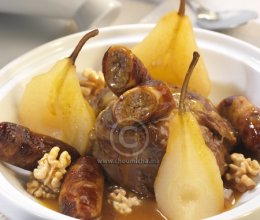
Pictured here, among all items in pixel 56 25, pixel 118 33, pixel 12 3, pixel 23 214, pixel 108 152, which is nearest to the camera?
pixel 23 214

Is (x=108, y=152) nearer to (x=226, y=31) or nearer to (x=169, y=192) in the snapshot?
(x=169, y=192)

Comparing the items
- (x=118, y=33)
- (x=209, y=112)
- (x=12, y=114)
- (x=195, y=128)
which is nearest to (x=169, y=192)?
(x=195, y=128)

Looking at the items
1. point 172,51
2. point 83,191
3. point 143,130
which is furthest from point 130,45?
point 83,191

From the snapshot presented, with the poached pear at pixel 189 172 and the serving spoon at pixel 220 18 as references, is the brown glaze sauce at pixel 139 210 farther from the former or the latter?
the serving spoon at pixel 220 18

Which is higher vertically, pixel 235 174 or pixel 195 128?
pixel 195 128

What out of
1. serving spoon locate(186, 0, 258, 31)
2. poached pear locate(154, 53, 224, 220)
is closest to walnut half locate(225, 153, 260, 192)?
poached pear locate(154, 53, 224, 220)

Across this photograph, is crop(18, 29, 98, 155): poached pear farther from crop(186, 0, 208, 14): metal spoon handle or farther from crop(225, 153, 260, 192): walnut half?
crop(186, 0, 208, 14): metal spoon handle

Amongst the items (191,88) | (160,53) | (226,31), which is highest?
(160,53)
